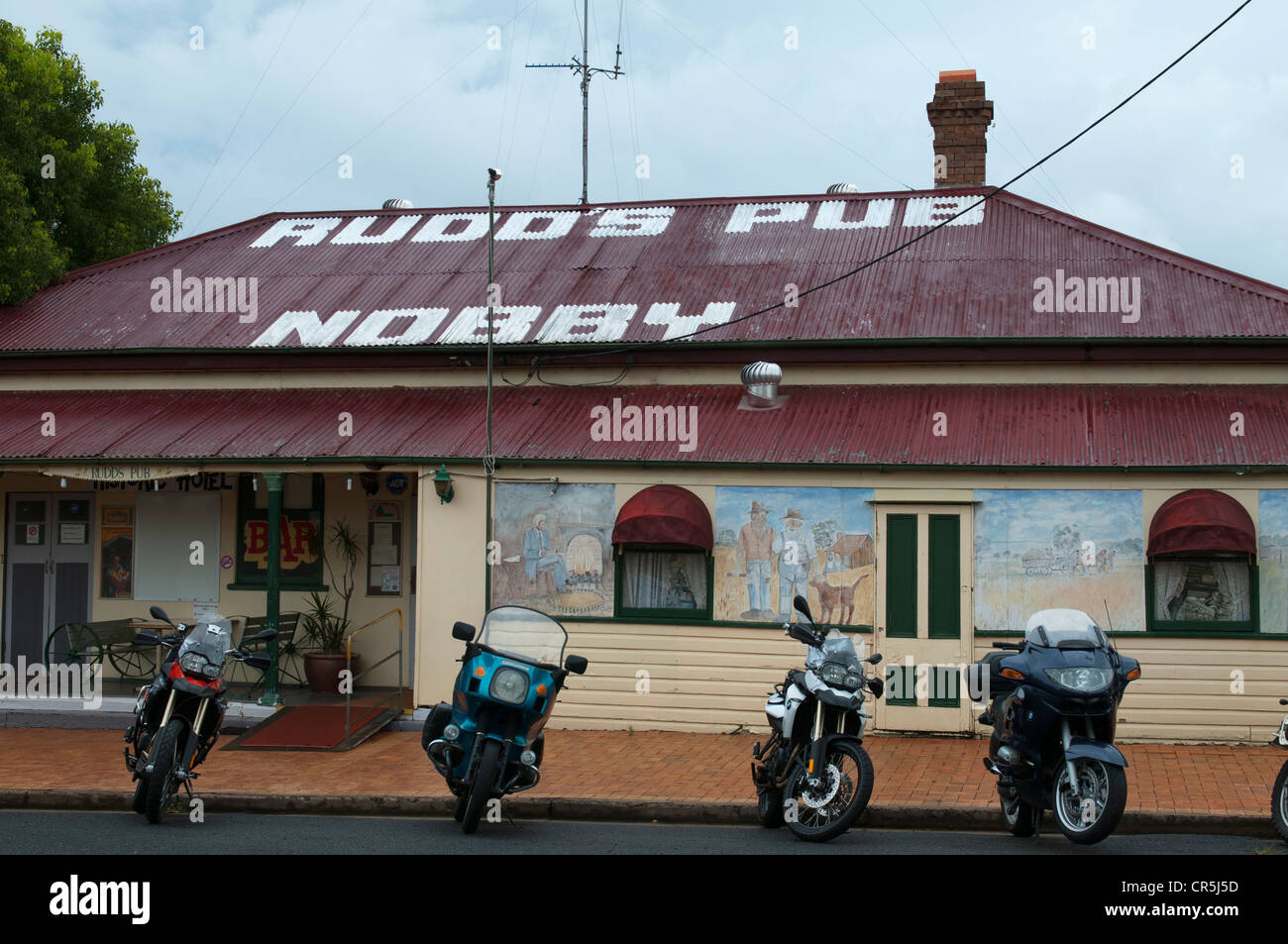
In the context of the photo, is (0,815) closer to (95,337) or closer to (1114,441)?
(95,337)

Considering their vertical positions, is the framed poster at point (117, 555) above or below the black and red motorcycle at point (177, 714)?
above

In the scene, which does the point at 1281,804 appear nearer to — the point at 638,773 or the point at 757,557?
the point at 638,773

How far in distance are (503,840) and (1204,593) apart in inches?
276

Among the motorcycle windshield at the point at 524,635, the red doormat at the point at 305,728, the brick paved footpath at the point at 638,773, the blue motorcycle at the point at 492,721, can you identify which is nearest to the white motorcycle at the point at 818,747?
the brick paved footpath at the point at 638,773

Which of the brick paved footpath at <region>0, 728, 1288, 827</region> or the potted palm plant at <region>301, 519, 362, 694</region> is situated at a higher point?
the potted palm plant at <region>301, 519, 362, 694</region>

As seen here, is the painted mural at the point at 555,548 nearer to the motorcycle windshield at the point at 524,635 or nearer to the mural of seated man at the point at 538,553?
the mural of seated man at the point at 538,553

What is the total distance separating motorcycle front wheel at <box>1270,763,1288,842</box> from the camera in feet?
24.7

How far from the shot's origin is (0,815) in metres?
9.30

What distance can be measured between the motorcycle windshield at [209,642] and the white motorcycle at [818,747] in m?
3.83

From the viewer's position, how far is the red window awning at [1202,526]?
11133mm

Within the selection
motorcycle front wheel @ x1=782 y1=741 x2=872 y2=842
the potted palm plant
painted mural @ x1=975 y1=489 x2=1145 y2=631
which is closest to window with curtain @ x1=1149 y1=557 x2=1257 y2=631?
painted mural @ x1=975 y1=489 x2=1145 y2=631

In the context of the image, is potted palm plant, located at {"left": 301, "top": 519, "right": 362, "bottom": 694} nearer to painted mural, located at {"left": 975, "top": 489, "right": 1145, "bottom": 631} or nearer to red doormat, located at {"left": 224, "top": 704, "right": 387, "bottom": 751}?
red doormat, located at {"left": 224, "top": 704, "right": 387, "bottom": 751}

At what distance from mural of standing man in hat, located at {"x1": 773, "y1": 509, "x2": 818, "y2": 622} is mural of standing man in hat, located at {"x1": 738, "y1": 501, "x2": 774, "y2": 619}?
10 cm

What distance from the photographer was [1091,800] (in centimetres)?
720
